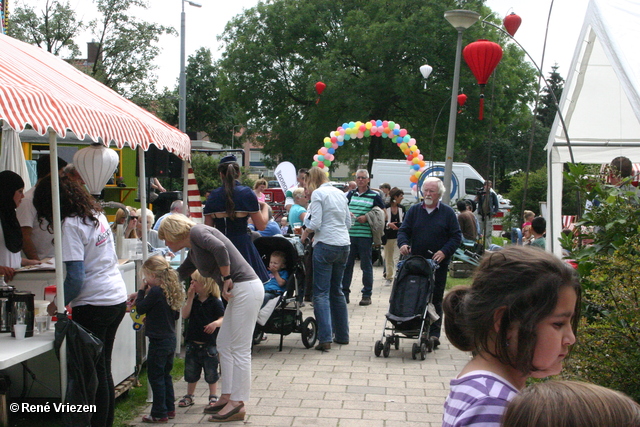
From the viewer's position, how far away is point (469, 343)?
6.13 feet

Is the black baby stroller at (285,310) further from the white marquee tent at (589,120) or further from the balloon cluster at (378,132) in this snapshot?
the balloon cluster at (378,132)

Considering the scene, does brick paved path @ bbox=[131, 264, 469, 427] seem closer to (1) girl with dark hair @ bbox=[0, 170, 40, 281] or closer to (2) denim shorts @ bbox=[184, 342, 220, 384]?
(2) denim shorts @ bbox=[184, 342, 220, 384]

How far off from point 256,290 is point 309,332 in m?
2.75

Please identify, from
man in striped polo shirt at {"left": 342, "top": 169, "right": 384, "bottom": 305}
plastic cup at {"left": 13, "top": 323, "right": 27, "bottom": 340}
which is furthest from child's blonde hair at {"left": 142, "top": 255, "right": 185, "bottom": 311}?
man in striped polo shirt at {"left": 342, "top": 169, "right": 384, "bottom": 305}

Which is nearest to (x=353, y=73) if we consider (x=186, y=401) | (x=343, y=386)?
(x=343, y=386)

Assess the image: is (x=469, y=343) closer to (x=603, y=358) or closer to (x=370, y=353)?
(x=603, y=358)

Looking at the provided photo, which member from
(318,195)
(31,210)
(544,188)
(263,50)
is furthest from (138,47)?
(31,210)

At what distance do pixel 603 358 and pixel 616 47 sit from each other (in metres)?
3.14

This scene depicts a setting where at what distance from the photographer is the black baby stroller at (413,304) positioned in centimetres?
715

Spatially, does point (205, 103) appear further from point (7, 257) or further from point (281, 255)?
point (7, 257)

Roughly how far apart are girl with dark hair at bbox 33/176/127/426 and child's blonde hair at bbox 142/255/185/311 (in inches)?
22.8

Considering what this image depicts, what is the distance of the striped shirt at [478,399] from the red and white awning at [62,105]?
2.81 m

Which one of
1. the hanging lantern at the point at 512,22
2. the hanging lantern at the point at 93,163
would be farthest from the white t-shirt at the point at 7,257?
the hanging lantern at the point at 512,22

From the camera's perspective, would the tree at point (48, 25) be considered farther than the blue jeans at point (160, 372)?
Yes
